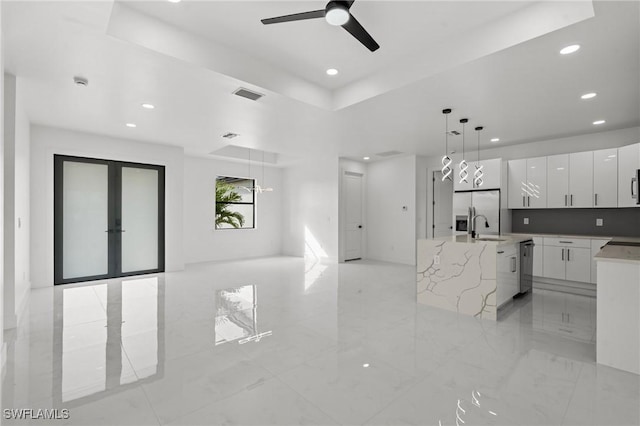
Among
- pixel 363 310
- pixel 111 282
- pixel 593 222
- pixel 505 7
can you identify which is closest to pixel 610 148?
pixel 593 222

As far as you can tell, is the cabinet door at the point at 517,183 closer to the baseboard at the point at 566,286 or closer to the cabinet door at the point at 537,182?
the cabinet door at the point at 537,182

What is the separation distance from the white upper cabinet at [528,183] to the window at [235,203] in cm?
639

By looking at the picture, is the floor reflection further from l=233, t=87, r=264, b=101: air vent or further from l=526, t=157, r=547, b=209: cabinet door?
l=526, t=157, r=547, b=209: cabinet door

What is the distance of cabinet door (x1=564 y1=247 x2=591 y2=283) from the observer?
4922mm

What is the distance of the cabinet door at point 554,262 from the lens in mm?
5176

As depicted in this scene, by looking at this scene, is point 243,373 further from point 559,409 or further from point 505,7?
point 505,7

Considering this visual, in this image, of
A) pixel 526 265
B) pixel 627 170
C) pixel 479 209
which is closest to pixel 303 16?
pixel 526 265

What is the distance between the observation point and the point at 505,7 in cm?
260

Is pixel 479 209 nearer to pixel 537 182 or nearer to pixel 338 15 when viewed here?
pixel 537 182

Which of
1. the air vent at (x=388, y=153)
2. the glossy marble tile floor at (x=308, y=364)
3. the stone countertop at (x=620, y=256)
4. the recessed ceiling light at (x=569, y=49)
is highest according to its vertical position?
the recessed ceiling light at (x=569, y=49)

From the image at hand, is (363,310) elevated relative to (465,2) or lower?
lower

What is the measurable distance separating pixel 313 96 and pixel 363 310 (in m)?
2.87

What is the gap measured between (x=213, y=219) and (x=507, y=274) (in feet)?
22.1

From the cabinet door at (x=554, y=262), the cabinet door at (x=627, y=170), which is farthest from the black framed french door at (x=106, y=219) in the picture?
the cabinet door at (x=627, y=170)
